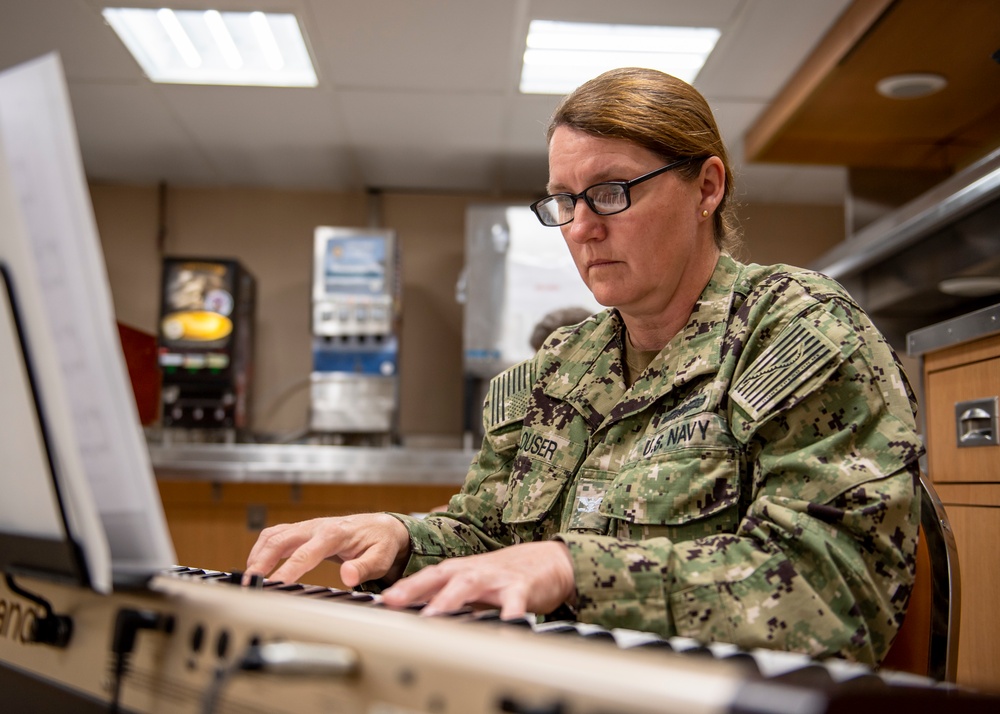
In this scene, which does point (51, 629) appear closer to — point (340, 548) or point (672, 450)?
point (340, 548)

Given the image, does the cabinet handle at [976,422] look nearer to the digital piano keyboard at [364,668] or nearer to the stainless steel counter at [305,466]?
the digital piano keyboard at [364,668]

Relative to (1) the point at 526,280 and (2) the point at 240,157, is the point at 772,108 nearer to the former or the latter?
(1) the point at 526,280

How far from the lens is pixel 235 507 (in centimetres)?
331

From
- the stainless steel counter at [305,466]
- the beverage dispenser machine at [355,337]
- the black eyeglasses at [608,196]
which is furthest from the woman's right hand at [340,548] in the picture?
the beverage dispenser machine at [355,337]

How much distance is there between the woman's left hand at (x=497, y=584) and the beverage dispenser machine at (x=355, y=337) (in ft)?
9.90

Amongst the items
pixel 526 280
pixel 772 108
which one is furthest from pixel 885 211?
pixel 526 280

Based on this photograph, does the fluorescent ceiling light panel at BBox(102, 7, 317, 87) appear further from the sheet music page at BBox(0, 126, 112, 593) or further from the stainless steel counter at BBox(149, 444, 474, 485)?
the sheet music page at BBox(0, 126, 112, 593)

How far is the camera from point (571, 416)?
1169 millimetres

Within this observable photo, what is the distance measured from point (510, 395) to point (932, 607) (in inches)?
24.4

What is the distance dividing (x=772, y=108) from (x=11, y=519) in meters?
3.45

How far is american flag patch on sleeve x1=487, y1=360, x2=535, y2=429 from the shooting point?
126 cm

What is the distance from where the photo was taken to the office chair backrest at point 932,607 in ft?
2.91

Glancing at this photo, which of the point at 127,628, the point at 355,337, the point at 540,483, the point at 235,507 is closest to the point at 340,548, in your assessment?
the point at 540,483

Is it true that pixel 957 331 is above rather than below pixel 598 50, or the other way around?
below
